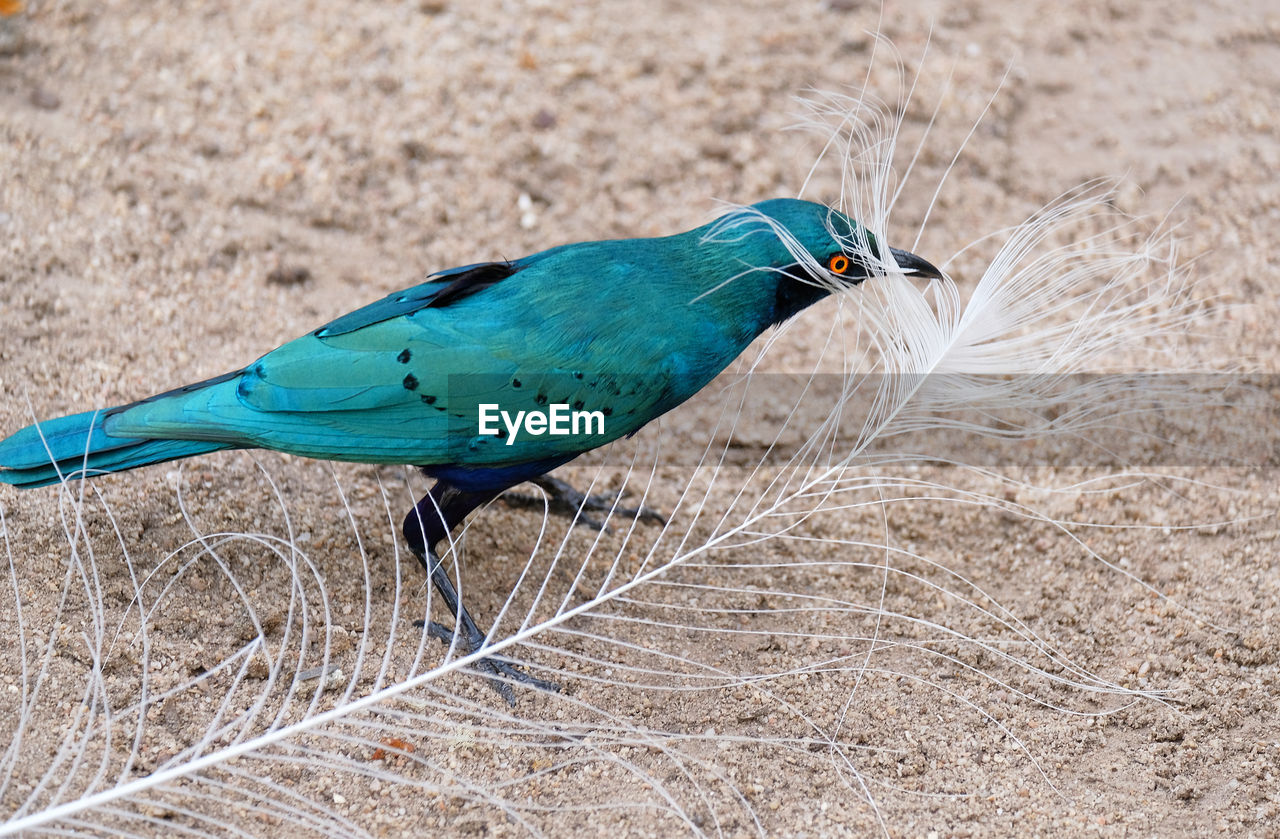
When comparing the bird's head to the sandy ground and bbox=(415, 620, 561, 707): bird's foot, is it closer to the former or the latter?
the sandy ground

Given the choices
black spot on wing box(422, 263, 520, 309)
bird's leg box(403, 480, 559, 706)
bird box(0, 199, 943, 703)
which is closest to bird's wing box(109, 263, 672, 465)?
bird box(0, 199, 943, 703)

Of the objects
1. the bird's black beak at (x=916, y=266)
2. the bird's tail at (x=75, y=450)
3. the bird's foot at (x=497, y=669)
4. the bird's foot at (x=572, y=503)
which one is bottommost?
the bird's foot at (x=497, y=669)

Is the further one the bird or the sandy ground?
the bird

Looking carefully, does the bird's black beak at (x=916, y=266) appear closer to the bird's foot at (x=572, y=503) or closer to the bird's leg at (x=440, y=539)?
the bird's foot at (x=572, y=503)

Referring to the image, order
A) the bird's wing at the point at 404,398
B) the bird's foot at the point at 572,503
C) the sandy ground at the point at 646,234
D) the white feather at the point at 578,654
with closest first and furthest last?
the white feather at the point at 578,654 < the sandy ground at the point at 646,234 < the bird's wing at the point at 404,398 < the bird's foot at the point at 572,503

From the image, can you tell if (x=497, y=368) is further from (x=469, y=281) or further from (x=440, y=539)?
(x=440, y=539)

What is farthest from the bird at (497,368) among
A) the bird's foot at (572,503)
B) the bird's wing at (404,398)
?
the bird's foot at (572,503)
